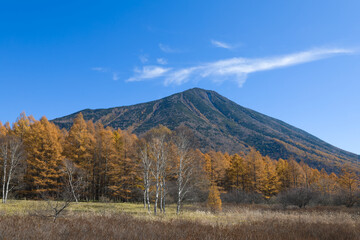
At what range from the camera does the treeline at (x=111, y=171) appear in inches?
1222

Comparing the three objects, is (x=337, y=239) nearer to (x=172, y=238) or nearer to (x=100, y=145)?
(x=172, y=238)

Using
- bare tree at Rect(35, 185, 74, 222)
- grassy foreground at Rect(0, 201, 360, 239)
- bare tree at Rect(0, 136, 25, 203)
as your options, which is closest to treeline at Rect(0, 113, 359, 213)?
bare tree at Rect(0, 136, 25, 203)

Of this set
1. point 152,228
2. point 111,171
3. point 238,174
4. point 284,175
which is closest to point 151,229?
point 152,228

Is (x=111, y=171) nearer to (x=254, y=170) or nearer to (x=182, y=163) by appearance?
(x=182, y=163)

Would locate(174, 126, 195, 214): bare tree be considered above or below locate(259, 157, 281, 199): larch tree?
above

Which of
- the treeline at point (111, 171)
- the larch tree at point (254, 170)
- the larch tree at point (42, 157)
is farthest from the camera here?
the larch tree at point (254, 170)

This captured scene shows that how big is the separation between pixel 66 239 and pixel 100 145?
3389cm

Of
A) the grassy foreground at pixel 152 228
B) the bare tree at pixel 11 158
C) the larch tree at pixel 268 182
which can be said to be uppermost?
the bare tree at pixel 11 158

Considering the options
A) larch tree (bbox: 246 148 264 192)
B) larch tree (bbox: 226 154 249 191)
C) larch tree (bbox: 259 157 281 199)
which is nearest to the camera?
larch tree (bbox: 246 148 264 192)

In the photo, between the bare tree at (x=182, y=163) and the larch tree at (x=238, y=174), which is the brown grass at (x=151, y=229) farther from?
the larch tree at (x=238, y=174)

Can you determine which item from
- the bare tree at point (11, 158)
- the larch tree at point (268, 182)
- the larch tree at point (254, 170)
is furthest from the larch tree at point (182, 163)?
the bare tree at point (11, 158)

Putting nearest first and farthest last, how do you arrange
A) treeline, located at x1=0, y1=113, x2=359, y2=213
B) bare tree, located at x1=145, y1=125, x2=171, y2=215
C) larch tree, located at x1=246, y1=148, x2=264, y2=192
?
bare tree, located at x1=145, y1=125, x2=171, y2=215, treeline, located at x1=0, y1=113, x2=359, y2=213, larch tree, located at x1=246, y1=148, x2=264, y2=192

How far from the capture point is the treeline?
31031 mm

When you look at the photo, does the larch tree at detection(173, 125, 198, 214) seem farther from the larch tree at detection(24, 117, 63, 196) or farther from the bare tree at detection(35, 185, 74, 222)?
the larch tree at detection(24, 117, 63, 196)
